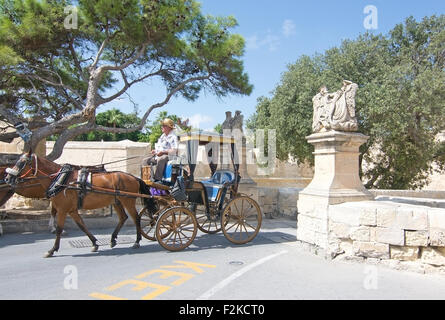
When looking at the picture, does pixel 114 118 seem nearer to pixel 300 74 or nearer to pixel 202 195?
pixel 300 74

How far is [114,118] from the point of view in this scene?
135ft

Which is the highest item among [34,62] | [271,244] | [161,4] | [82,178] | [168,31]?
[161,4]

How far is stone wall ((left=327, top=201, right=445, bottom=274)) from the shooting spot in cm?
458

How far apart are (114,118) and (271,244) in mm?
38123

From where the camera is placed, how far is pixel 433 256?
462cm

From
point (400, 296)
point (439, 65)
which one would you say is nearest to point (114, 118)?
point (439, 65)

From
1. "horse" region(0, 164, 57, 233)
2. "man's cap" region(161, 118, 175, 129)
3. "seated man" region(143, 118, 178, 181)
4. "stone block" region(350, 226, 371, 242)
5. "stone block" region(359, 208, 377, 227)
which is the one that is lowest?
"stone block" region(350, 226, 371, 242)

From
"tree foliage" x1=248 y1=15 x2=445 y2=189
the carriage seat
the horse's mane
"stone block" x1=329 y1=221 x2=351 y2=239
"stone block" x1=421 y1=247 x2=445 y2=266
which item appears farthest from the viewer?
"tree foliage" x1=248 y1=15 x2=445 y2=189

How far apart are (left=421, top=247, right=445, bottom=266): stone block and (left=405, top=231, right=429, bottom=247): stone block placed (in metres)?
0.14

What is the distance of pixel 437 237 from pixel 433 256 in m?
0.33

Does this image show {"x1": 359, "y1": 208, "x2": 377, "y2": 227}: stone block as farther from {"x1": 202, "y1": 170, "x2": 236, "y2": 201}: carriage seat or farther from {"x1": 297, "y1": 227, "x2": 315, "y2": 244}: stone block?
{"x1": 202, "y1": 170, "x2": 236, "y2": 201}: carriage seat

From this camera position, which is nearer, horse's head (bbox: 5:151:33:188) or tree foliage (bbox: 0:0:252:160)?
horse's head (bbox: 5:151:33:188)

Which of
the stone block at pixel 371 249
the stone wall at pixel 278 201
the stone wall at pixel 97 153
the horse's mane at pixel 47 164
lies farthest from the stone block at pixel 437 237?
the stone wall at pixel 97 153

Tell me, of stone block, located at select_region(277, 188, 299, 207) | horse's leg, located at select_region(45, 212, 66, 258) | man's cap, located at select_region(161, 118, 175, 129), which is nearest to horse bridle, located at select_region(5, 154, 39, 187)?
horse's leg, located at select_region(45, 212, 66, 258)
